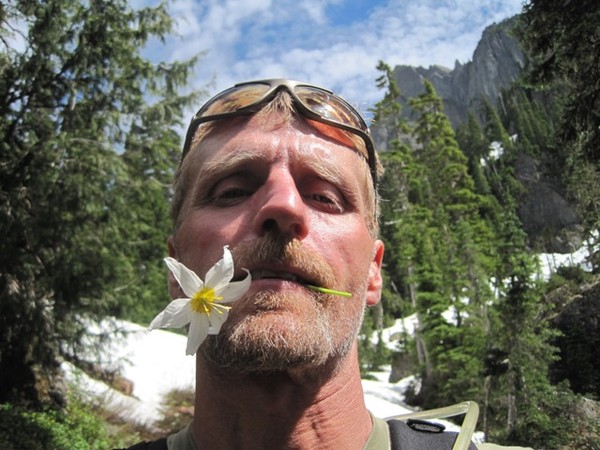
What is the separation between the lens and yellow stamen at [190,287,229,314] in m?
1.31

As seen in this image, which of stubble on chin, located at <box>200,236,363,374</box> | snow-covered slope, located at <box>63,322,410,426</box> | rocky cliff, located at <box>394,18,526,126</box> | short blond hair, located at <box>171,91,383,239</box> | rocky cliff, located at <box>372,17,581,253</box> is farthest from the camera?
rocky cliff, located at <box>394,18,526,126</box>

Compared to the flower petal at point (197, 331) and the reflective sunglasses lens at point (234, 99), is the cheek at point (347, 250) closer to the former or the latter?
the flower petal at point (197, 331)

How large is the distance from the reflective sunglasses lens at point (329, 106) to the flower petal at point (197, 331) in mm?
1111

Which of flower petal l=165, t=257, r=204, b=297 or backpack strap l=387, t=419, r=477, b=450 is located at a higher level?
flower petal l=165, t=257, r=204, b=297

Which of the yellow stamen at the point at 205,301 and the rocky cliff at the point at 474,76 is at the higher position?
the rocky cliff at the point at 474,76

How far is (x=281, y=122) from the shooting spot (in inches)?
80.3

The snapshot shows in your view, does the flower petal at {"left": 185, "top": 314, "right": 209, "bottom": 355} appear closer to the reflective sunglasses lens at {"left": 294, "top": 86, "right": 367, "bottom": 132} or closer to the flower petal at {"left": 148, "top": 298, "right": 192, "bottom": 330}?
the flower petal at {"left": 148, "top": 298, "right": 192, "bottom": 330}

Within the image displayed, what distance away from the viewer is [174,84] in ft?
39.7

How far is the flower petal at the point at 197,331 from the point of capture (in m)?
1.30

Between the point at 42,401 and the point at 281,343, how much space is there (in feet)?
40.8

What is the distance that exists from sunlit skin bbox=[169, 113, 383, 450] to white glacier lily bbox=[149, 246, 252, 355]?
8.9 inches

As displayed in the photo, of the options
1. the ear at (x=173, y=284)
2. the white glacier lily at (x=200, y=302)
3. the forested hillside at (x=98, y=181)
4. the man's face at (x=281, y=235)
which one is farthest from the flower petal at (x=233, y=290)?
the forested hillside at (x=98, y=181)

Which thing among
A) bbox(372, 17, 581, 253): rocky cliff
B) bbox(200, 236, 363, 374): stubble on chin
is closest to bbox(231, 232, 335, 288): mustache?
bbox(200, 236, 363, 374): stubble on chin

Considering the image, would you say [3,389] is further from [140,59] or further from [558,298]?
[558,298]
